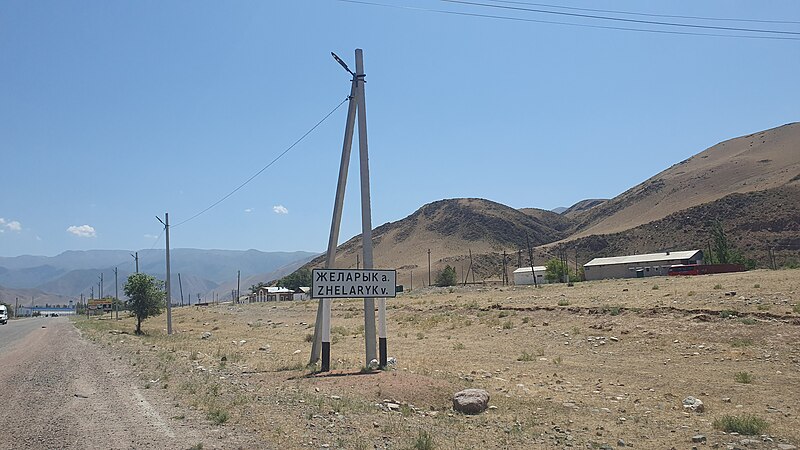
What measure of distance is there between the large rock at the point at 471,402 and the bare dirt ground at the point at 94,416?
4.15 m

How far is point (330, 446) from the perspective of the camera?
926 centimetres

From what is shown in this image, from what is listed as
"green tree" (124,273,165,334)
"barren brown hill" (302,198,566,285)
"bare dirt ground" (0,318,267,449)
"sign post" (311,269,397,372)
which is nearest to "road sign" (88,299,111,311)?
"barren brown hill" (302,198,566,285)

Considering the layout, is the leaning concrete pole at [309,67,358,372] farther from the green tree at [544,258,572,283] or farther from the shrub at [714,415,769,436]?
the green tree at [544,258,572,283]

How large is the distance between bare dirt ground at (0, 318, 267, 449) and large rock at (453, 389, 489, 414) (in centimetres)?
415

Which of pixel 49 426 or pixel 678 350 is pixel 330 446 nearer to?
pixel 49 426

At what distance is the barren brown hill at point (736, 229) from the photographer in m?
102

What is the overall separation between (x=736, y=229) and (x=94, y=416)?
385ft

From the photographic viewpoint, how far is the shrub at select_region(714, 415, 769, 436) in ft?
33.7

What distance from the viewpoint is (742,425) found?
10.4m

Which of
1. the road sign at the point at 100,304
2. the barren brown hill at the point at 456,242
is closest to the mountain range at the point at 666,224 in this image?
the barren brown hill at the point at 456,242

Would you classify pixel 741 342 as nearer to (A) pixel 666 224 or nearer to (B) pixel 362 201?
(B) pixel 362 201

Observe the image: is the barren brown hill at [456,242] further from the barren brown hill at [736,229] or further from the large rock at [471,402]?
the large rock at [471,402]

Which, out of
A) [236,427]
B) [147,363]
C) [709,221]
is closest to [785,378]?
[236,427]

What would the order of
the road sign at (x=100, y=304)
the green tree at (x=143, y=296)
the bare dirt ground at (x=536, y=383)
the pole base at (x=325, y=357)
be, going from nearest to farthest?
the bare dirt ground at (x=536, y=383)
the pole base at (x=325, y=357)
the green tree at (x=143, y=296)
the road sign at (x=100, y=304)
